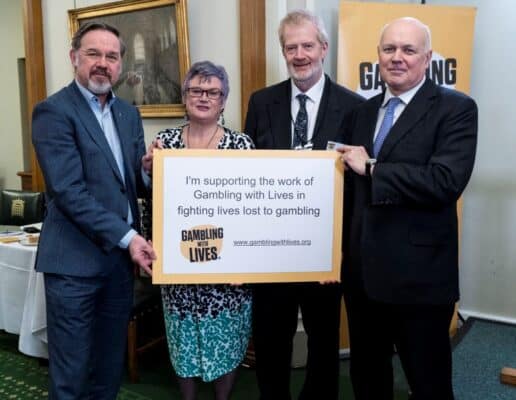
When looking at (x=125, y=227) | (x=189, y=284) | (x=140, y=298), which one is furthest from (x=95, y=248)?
(x=140, y=298)

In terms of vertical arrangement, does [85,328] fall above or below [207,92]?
below

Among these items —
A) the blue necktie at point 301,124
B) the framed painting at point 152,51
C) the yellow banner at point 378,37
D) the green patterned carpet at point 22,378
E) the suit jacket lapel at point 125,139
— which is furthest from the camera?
the framed painting at point 152,51

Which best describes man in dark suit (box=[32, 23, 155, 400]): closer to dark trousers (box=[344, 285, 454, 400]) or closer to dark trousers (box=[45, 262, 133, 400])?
dark trousers (box=[45, 262, 133, 400])

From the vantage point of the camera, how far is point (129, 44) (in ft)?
11.2

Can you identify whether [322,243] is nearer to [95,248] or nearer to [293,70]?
[293,70]

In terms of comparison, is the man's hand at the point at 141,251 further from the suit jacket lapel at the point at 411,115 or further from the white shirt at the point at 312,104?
the suit jacket lapel at the point at 411,115

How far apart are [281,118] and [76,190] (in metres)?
0.81

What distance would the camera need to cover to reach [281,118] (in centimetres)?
198

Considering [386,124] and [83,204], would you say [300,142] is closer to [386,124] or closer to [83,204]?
[386,124]

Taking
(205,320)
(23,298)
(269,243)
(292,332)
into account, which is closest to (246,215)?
(269,243)

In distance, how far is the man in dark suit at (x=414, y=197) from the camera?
1499 millimetres

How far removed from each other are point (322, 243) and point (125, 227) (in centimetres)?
69

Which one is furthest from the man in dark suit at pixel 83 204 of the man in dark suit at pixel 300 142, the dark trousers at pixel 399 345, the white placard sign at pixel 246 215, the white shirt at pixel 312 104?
the dark trousers at pixel 399 345

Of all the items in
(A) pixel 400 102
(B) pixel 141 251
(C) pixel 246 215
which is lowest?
(B) pixel 141 251
